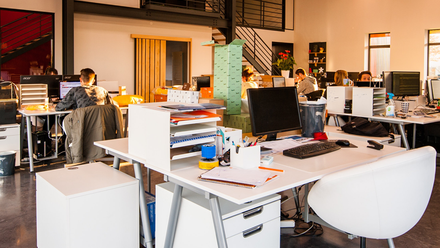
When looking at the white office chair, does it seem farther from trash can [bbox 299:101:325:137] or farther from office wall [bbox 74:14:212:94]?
office wall [bbox 74:14:212:94]

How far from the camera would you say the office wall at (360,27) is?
32.6ft

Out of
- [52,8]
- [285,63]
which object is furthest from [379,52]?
[52,8]

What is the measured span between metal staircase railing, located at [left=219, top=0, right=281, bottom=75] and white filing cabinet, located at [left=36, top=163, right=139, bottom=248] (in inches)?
349

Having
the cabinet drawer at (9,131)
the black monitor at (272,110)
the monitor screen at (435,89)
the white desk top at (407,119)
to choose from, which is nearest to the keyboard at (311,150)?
the black monitor at (272,110)

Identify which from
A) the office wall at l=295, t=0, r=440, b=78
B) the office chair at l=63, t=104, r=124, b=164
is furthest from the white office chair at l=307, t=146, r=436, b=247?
the office wall at l=295, t=0, r=440, b=78

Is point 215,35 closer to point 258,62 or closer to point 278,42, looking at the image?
point 258,62

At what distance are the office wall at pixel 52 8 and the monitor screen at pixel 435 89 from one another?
7.07 metres

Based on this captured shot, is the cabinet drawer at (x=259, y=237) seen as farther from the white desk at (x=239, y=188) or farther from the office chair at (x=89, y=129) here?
the office chair at (x=89, y=129)

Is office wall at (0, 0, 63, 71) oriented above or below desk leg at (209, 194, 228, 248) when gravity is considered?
above

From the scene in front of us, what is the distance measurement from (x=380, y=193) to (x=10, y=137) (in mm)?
4323

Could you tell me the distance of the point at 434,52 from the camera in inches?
386

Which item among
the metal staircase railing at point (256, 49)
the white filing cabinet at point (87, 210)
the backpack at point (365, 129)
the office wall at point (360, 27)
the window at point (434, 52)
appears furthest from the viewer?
the metal staircase railing at point (256, 49)

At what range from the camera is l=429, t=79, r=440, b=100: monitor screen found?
18.7 ft

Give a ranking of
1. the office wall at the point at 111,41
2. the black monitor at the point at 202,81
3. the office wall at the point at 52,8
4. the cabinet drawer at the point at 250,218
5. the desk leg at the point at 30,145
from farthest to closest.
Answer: the office wall at the point at 111,41, the office wall at the point at 52,8, the black monitor at the point at 202,81, the desk leg at the point at 30,145, the cabinet drawer at the point at 250,218
